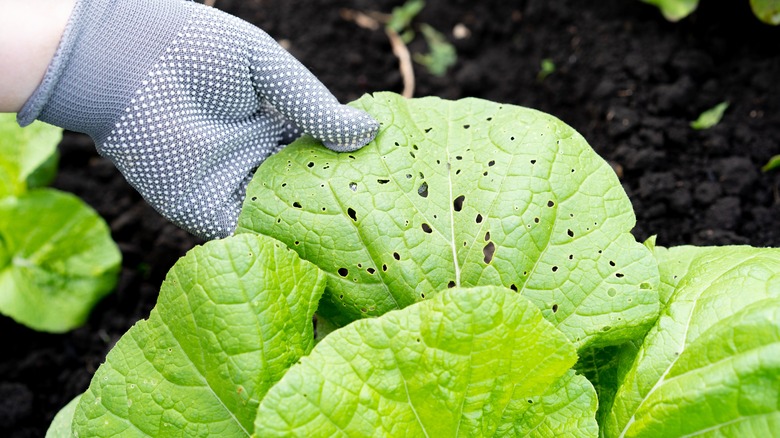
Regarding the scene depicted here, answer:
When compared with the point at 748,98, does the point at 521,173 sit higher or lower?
higher

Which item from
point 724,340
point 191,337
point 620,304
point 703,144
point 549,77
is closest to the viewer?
point 724,340

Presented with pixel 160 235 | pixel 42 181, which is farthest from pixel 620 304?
pixel 42 181

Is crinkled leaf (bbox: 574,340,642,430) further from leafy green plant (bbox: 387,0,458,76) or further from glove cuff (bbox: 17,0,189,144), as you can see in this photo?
leafy green plant (bbox: 387,0,458,76)

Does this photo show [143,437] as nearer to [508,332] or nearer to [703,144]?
[508,332]

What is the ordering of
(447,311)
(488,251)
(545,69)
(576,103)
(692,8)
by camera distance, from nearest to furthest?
(447,311) → (488,251) → (692,8) → (576,103) → (545,69)

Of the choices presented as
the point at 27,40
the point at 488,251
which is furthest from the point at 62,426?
the point at 488,251

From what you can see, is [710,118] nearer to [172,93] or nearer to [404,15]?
[404,15]
